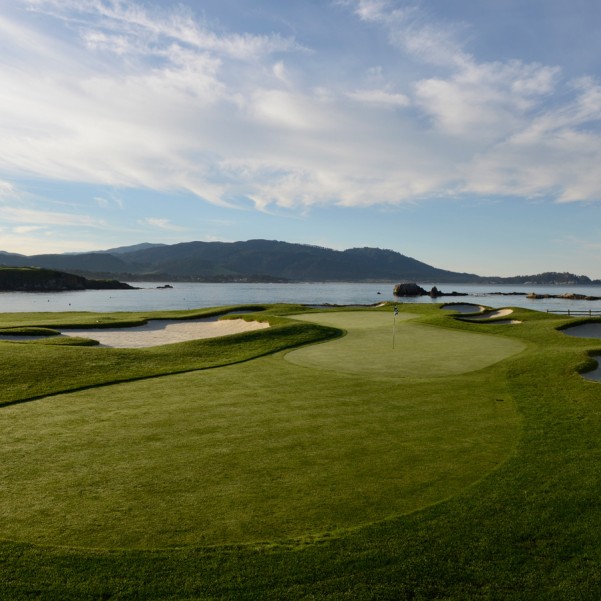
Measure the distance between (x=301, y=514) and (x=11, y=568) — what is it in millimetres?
3846

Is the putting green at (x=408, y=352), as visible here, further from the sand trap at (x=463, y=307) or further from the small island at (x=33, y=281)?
the small island at (x=33, y=281)

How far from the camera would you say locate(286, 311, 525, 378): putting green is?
1848 centimetres

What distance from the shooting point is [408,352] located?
22.5 metres

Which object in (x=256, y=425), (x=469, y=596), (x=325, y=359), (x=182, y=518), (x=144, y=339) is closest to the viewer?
(x=469, y=596)

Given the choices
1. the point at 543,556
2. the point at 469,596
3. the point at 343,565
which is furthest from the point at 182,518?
the point at 543,556

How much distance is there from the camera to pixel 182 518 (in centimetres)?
670

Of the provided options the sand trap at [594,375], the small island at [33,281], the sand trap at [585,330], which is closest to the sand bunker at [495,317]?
the sand trap at [585,330]

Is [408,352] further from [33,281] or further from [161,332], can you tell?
[33,281]

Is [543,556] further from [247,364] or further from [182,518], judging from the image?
[247,364]

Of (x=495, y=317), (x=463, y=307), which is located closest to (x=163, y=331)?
(x=495, y=317)

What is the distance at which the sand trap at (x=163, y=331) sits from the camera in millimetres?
28828

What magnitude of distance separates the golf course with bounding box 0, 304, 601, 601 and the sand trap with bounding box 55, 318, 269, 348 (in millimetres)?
11884

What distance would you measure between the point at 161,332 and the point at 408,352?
18.8 metres

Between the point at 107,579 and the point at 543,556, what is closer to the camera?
the point at 107,579
